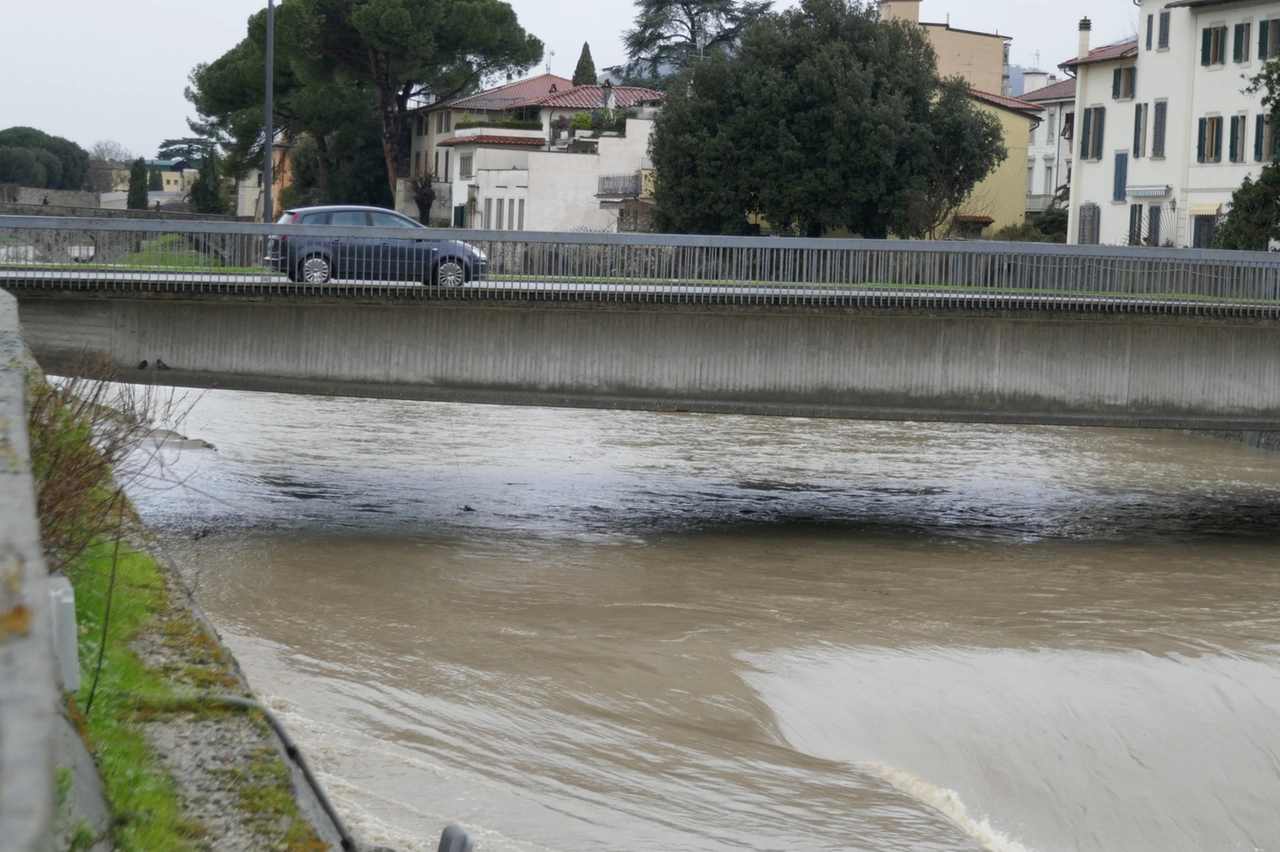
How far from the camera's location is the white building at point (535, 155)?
6044cm

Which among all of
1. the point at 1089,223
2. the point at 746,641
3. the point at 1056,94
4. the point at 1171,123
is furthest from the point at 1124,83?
the point at 746,641

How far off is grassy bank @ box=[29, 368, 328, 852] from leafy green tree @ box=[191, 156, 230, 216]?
8792 cm

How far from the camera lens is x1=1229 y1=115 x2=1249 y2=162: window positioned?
151 ft

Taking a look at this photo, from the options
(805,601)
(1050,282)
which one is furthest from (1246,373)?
(805,601)

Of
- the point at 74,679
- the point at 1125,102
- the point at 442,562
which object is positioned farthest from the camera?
the point at 1125,102

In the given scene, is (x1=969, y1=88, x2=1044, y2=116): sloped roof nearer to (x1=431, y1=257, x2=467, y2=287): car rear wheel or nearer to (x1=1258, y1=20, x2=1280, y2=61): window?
(x1=1258, y1=20, x2=1280, y2=61): window

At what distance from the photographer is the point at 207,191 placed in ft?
301

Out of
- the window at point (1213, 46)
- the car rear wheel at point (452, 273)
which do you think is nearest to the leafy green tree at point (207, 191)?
the window at point (1213, 46)

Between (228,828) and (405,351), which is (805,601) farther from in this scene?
(228,828)

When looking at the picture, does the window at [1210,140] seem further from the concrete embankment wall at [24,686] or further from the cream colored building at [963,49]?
the concrete embankment wall at [24,686]

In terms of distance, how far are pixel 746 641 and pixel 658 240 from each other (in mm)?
6290

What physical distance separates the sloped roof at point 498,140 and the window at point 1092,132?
24420 millimetres

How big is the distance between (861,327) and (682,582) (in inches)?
178

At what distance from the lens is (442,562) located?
55.6 feet
